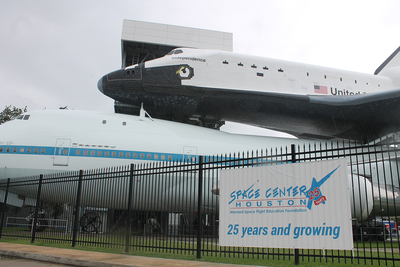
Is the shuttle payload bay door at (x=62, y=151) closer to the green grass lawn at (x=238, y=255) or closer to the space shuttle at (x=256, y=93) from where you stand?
the green grass lawn at (x=238, y=255)

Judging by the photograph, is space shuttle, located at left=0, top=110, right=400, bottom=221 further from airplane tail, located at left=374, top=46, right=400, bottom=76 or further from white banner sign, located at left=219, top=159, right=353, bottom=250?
airplane tail, located at left=374, top=46, right=400, bottom=76

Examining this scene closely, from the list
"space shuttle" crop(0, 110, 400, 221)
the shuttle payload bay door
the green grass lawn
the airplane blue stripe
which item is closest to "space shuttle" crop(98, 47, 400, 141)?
"space shuttle" crop(0, 110, 400, 221)

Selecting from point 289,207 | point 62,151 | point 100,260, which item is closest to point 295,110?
point 62,151

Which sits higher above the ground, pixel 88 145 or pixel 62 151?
pixel 88 145

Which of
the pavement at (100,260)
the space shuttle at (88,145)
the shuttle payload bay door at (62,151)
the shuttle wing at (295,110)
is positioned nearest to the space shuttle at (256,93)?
the shuttle wing at (295,110)

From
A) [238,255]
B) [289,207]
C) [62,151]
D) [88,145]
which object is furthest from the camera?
[88,145]

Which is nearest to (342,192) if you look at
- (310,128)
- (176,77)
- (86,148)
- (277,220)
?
(277,220)

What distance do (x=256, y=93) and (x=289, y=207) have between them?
13.2 meters

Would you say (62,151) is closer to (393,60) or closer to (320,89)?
(320,89)

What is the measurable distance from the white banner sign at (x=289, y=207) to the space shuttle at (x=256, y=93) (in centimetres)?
1135

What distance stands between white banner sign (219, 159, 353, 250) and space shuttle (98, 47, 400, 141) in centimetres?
1135

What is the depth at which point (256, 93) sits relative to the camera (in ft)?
60.1

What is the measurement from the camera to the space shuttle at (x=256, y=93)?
55.3 feet

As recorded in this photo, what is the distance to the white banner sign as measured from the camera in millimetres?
5399
